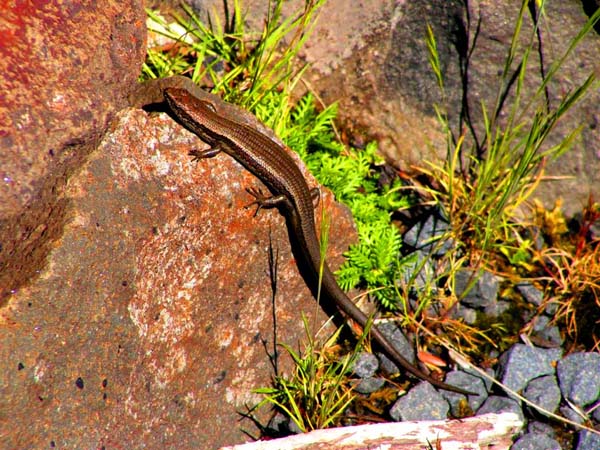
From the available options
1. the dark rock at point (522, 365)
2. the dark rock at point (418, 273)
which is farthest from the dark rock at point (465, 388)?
the dark rock at point (418, 273)

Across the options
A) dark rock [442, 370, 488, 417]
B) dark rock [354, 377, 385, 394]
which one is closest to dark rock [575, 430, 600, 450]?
dark rock [442, 370, 488, 417]

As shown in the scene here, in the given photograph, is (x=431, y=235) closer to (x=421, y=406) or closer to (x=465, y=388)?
(x=465, y=388)

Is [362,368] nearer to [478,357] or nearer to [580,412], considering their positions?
[478,357]

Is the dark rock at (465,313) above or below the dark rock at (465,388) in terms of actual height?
above

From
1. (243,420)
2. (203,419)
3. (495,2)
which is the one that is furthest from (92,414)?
(495,2)

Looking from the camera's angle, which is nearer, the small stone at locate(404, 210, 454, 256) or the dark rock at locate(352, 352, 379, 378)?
the dark rock at locate(352, 352, 379, 378)

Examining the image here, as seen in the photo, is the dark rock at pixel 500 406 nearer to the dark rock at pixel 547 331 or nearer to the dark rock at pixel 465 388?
the dark rock at pixel 465 388

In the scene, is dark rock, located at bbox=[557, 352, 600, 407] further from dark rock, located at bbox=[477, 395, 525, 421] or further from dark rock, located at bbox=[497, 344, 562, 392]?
dark rock, located at bbox=[477, 395, 525, 421]

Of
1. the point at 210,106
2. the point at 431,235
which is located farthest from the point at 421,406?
the point at 210,106
